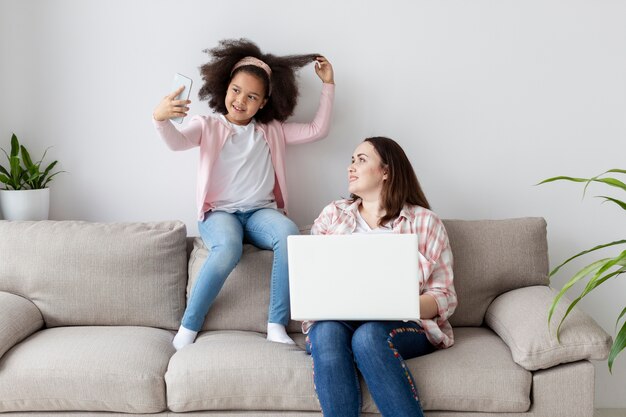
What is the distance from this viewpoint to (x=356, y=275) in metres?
2.08

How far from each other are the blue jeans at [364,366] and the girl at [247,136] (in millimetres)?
506

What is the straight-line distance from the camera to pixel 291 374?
7.27 ft

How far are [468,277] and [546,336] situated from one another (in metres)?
0.46

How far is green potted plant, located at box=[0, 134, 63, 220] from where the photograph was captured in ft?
9.35

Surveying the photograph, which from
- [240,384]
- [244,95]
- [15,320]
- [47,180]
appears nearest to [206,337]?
[240,384]

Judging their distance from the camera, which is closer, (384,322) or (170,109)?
(384,322)

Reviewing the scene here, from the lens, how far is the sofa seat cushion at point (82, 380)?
7.23ft

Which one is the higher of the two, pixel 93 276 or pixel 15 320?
pixel 93 276

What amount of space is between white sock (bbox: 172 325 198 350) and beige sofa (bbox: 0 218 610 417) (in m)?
0.03

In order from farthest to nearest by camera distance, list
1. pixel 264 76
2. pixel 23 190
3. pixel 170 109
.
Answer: pixel 23 190 → pixel 264 76 → pixel 170 109

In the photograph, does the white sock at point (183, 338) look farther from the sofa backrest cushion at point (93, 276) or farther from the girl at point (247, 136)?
the girl at point (247, 136)

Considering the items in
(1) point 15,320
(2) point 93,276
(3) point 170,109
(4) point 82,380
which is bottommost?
(4) point 82,380

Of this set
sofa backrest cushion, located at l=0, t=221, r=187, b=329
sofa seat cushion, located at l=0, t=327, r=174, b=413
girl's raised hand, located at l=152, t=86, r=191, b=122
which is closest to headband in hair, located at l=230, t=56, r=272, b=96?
girl's raised hand, located at l=152, t=86, r=191, b=122

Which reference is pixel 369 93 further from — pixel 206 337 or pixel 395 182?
pixel 206 337
